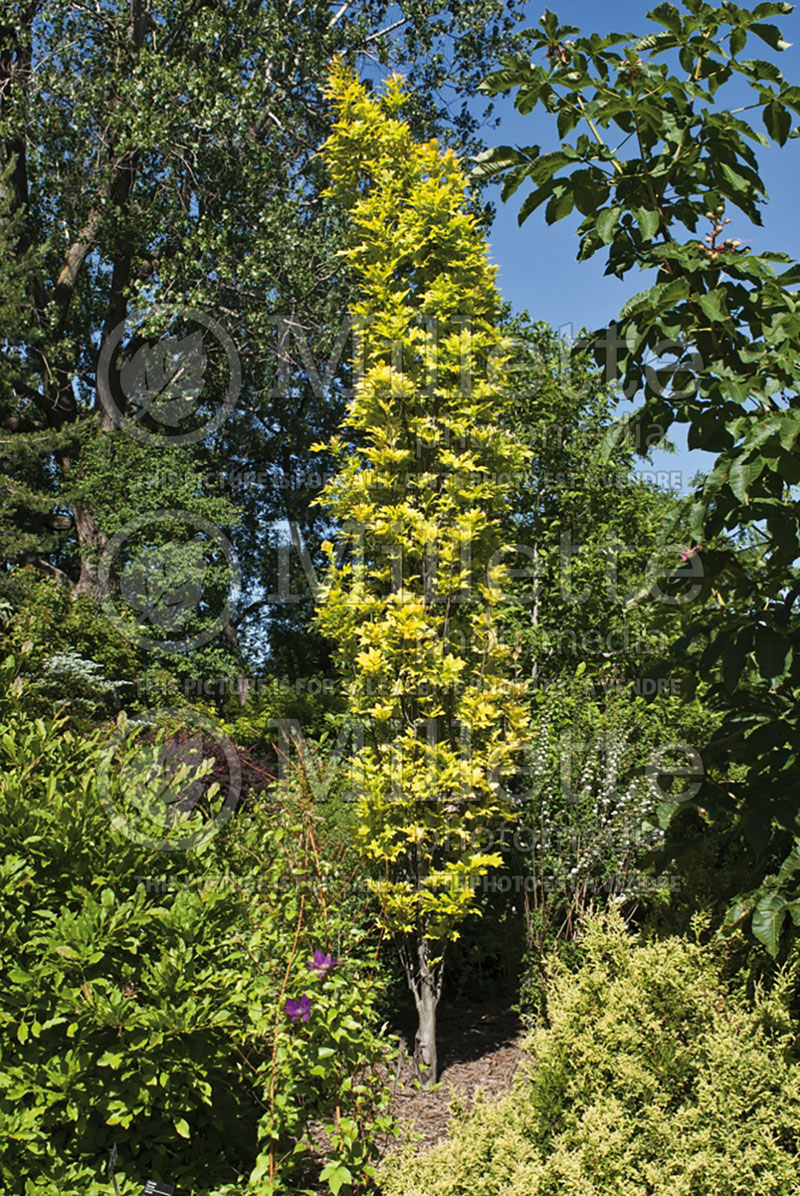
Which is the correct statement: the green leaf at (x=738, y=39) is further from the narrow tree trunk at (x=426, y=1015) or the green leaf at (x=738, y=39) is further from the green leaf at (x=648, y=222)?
the narrow tree trunk at (x=426, y=1015)

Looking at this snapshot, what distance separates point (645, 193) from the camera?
2.37m

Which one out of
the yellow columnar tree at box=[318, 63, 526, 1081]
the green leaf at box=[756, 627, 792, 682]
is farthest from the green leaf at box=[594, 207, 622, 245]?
the yellow columnar tree at box=[318, 63, 526, 1081]

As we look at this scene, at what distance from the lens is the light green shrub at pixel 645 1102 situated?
209 centimetres

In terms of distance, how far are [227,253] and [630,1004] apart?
11251mm

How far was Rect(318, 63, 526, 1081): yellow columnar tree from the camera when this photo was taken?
451 centimetres

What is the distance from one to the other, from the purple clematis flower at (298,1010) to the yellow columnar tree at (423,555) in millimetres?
1639

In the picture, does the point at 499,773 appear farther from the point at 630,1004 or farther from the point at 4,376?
the point at 4,376

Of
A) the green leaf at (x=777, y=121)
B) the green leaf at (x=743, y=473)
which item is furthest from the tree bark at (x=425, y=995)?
the green leaf at (x=777, y=121)

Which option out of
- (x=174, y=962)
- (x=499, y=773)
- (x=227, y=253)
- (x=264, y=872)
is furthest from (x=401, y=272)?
(x=227, y=253)

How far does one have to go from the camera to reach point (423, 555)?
15.8 ft

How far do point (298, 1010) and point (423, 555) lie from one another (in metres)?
2.59

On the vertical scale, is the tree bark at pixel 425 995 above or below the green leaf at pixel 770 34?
below

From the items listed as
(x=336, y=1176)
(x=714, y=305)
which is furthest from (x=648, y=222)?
(x=336, y=1176)

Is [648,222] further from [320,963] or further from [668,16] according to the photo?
[320,963]
